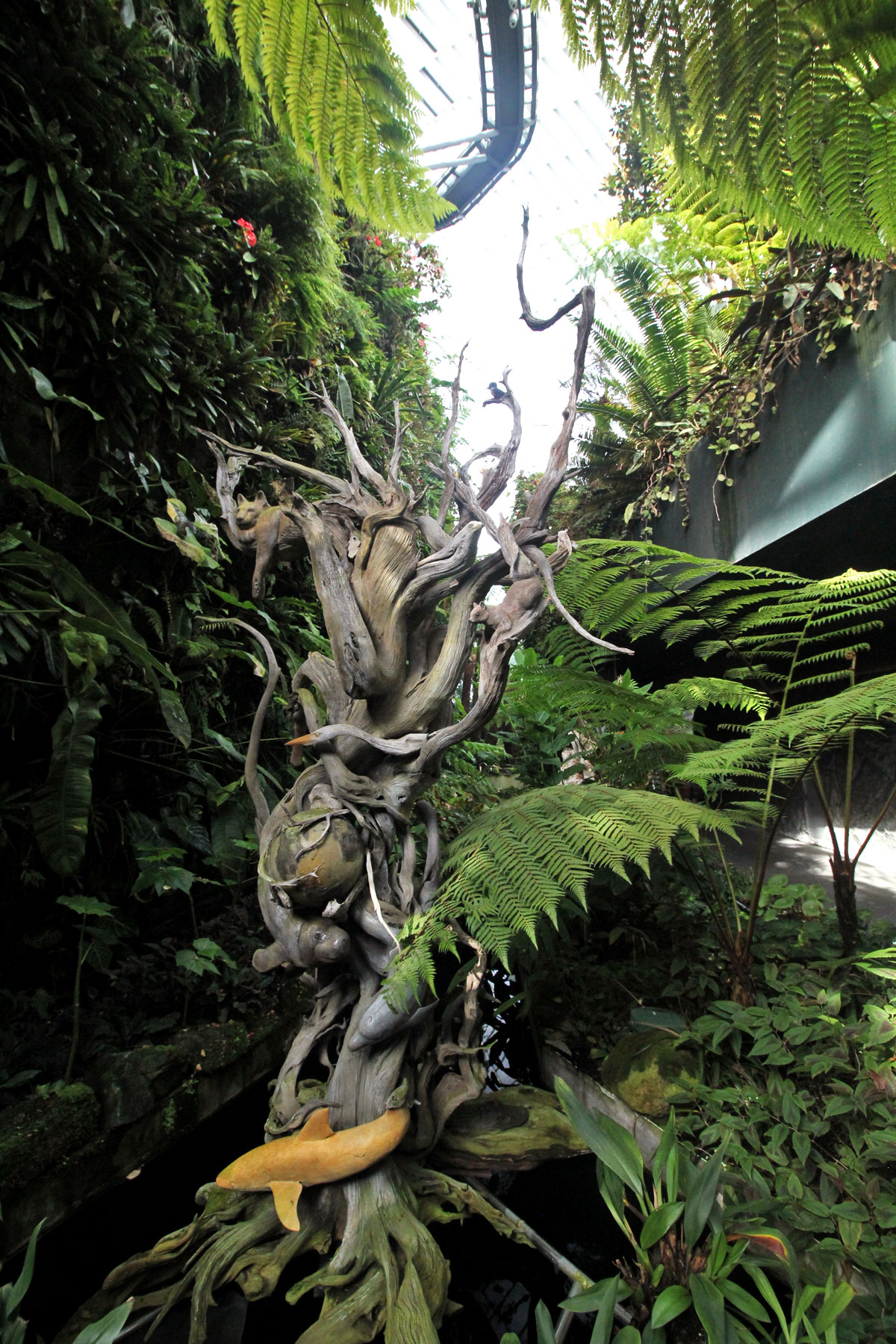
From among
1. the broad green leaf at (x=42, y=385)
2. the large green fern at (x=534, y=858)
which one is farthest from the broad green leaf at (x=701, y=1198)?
the broad green leaf at (x=42, y=385)

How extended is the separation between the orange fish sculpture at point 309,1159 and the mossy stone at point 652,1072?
→ 774 mm

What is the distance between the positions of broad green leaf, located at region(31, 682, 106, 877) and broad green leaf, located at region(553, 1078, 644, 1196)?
169cm

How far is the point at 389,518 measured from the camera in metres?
1.96

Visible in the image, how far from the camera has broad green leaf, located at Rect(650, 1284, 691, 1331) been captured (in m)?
1.10

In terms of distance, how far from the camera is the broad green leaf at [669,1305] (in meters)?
1.10

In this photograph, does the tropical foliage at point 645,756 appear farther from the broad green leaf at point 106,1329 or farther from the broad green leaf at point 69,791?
the broad green leaf at point 69,791

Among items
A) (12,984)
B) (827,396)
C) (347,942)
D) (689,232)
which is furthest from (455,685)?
(689,232)

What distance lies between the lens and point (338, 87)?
0.88 meters

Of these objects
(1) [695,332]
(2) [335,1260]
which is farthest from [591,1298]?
(1) [695,332]

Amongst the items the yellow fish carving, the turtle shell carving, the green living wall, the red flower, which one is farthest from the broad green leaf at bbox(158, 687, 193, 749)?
the red flower

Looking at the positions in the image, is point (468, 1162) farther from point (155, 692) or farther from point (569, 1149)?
point (155, 692)

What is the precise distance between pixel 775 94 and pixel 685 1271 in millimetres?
1902

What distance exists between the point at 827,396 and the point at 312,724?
113 inches

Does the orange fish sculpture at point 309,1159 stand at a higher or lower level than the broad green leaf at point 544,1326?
Answer: higher
